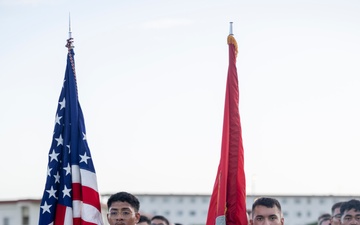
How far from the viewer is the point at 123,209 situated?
30.6ft

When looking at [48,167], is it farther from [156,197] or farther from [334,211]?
[156,197]

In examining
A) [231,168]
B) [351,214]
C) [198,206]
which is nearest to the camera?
[231,168]

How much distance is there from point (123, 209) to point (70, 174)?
707 mm

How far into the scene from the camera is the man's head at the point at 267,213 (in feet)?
28.7

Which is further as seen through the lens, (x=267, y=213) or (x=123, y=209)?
(x=123, y=209)

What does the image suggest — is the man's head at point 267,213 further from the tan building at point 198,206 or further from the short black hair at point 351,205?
the tan building at point 198,206

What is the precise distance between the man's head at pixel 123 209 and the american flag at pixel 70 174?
0.15 metres

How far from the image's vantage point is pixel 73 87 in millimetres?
9578

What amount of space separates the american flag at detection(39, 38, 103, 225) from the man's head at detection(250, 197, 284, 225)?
1.74 m

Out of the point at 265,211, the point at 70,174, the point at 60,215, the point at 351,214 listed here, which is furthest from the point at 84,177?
the point at 351,214

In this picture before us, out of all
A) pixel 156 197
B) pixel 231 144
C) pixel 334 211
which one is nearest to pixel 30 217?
pixel 334 211

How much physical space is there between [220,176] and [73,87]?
2020 mm

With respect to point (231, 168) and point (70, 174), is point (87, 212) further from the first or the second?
point (231, 168)

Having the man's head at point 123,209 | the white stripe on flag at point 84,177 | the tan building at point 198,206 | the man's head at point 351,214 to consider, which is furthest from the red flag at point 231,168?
the tan building at point 198,206
